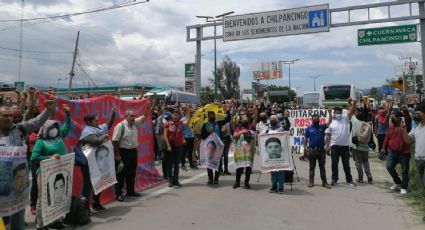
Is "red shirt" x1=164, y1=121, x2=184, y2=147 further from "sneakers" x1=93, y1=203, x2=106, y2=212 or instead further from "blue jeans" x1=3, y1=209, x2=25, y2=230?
"blue jeans" x1=3, y1=209, x2=25, y2=230

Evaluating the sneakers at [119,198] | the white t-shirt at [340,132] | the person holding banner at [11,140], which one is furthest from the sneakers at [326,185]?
the person holding banner at [11,140]

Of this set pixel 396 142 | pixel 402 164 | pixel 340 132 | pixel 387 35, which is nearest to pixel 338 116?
pixel 340 132

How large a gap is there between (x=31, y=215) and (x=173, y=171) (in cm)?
373

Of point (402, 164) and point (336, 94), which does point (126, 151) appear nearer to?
point (402, 164)

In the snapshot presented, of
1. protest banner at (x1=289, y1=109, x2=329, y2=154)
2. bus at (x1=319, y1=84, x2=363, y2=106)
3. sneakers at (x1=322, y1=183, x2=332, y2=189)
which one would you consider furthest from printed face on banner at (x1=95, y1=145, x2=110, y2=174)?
bus at (x1=319, y1=84, x2=363, y2=106)

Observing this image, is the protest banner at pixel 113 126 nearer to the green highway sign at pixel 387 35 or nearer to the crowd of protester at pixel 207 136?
the crowd of protester at pixel 207 136

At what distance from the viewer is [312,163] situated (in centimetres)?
1031

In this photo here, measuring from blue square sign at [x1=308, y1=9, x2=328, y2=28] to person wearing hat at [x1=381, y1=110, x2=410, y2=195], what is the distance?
10.0 m

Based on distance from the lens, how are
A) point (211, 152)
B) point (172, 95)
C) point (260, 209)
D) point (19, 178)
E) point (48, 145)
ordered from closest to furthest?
point (19, 178)
point (48, 145)
point (260, 209)
point (211, 152)
point (172, 95)

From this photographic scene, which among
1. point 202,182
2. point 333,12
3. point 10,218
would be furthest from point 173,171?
point 333,12

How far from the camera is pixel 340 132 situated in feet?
34.7

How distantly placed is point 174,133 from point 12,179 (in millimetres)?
5735

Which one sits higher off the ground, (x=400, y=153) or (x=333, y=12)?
(x=333, y=12)

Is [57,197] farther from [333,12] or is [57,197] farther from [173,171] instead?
[333,12]
